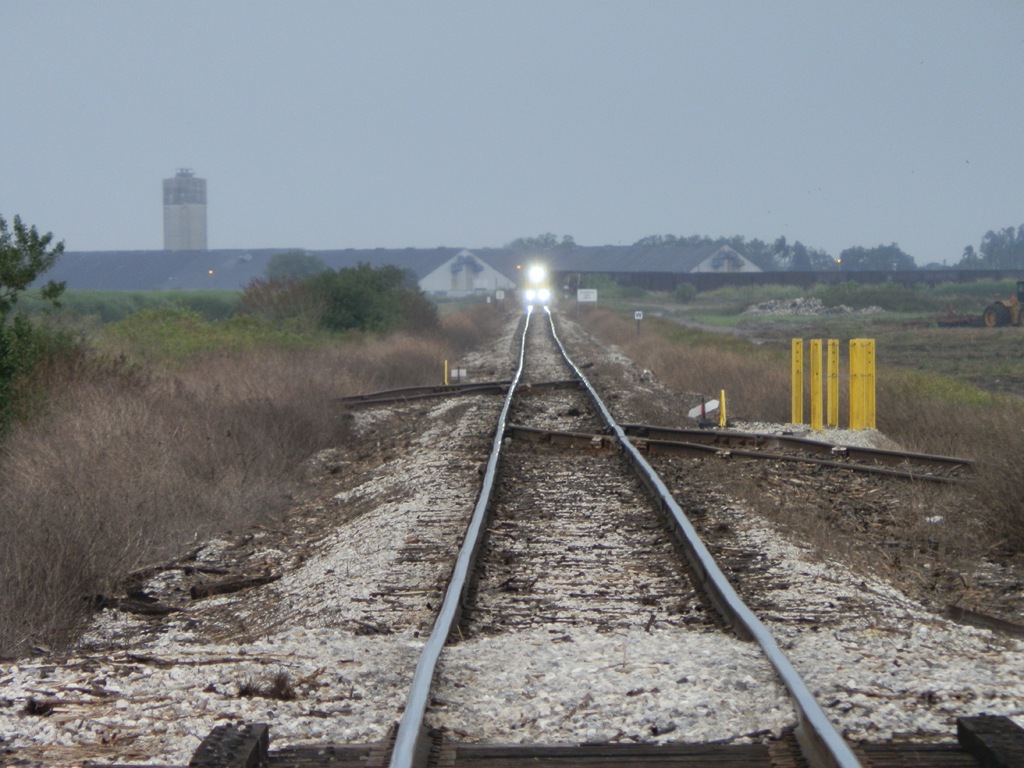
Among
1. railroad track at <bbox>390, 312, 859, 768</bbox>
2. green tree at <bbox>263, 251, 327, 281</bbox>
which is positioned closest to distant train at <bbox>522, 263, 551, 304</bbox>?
green tree at <bbox>263, 251, 327, 281</bbox>

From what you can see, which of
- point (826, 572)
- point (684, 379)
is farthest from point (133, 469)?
point (684, 379)

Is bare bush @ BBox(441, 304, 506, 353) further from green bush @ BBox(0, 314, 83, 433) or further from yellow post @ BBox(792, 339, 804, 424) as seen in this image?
green bush @ BBox(0, 314, 83, 433)

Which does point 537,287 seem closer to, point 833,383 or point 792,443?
point 833,383

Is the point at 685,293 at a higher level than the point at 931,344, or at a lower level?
higher

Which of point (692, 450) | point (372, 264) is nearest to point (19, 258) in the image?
point (692, 450)

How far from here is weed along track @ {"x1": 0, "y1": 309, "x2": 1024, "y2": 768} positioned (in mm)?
4461

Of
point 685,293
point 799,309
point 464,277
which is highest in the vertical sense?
point 464,277

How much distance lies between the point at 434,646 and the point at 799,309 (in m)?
82.2

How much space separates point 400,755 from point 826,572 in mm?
4269

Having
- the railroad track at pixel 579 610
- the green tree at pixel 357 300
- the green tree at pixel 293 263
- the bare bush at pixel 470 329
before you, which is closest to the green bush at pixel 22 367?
the railroad track at pixel 579 610

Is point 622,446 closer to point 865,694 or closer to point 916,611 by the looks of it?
point 916,611

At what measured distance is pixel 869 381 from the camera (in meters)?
15.4

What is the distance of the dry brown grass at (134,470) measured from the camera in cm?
740

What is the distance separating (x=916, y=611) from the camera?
6.59 meters
